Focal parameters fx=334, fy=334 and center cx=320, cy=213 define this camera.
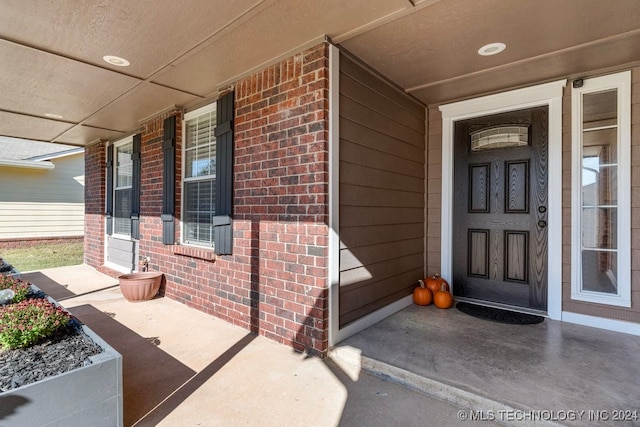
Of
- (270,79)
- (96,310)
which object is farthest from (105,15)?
(96,310)

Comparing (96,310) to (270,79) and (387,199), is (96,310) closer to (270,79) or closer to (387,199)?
(270,79)

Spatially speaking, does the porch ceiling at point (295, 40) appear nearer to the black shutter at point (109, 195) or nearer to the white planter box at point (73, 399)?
the white planter box at point (73, 399)

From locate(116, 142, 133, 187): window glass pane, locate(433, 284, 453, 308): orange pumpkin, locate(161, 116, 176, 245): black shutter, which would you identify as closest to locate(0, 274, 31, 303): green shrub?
locate(161, 116, 176, 245): black shutter

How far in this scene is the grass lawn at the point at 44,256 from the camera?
23.3 feet

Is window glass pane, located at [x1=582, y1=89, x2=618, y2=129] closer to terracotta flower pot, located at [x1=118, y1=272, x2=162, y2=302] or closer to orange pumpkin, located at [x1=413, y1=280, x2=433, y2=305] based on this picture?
orange pumpkin, located at [x1=413, y1=280, x2=433, y2=305]

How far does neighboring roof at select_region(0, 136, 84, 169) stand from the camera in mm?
8034

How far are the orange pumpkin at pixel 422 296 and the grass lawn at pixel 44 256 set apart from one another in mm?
7172

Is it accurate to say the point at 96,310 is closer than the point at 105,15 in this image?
No

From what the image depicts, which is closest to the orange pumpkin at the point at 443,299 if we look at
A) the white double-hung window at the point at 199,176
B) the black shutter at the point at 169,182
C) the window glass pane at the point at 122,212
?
the white double-hung window at the point at 199,176

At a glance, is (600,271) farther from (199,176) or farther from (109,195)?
(109,195)

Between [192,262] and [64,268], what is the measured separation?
444 cm

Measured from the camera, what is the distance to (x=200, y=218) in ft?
13.1

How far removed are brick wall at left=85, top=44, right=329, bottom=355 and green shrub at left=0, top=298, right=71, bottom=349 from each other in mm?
1400

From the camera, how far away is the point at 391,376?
226 centimetres
